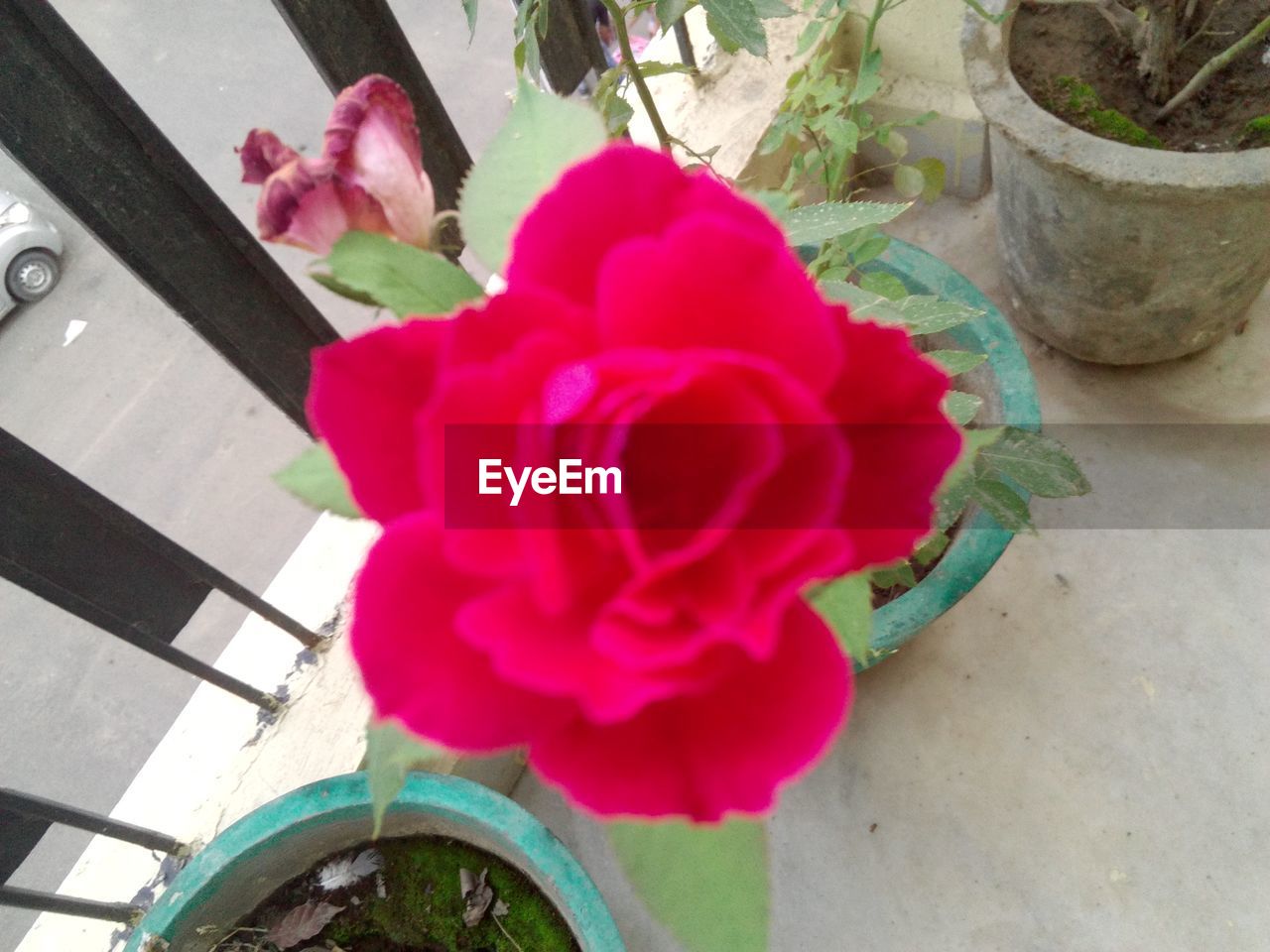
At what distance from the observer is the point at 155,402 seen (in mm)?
1741

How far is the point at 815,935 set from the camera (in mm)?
1029

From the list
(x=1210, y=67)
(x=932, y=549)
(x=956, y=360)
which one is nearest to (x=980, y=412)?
(x=932, y=549)

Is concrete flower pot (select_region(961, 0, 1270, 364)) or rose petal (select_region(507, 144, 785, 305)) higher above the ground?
rose petal (select_region(507, 144, 785, 305))

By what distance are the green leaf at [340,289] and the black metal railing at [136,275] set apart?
1.19 ft

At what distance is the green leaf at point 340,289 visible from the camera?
0.40 metres

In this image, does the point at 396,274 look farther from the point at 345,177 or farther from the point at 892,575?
the point at 892,575

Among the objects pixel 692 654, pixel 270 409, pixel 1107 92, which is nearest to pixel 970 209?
pixel 1107 92

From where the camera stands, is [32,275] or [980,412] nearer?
[980,412]

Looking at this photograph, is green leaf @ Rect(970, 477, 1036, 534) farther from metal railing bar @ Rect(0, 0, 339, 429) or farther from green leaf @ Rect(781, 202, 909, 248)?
metal railing bar @ Rect(0, 0, 339, 429)

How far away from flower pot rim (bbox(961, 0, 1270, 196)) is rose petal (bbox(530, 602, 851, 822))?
80 centimetres

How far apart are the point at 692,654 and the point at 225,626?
1.39 meters

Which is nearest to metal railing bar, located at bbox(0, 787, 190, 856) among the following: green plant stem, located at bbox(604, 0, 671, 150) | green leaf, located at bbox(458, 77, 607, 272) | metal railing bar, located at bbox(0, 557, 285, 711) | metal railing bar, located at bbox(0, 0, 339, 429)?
metal railing bar, located at bbox(0, 557, 285, 711)

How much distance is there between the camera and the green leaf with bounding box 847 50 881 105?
0.90m

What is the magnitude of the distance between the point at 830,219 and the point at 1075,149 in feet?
1.67
